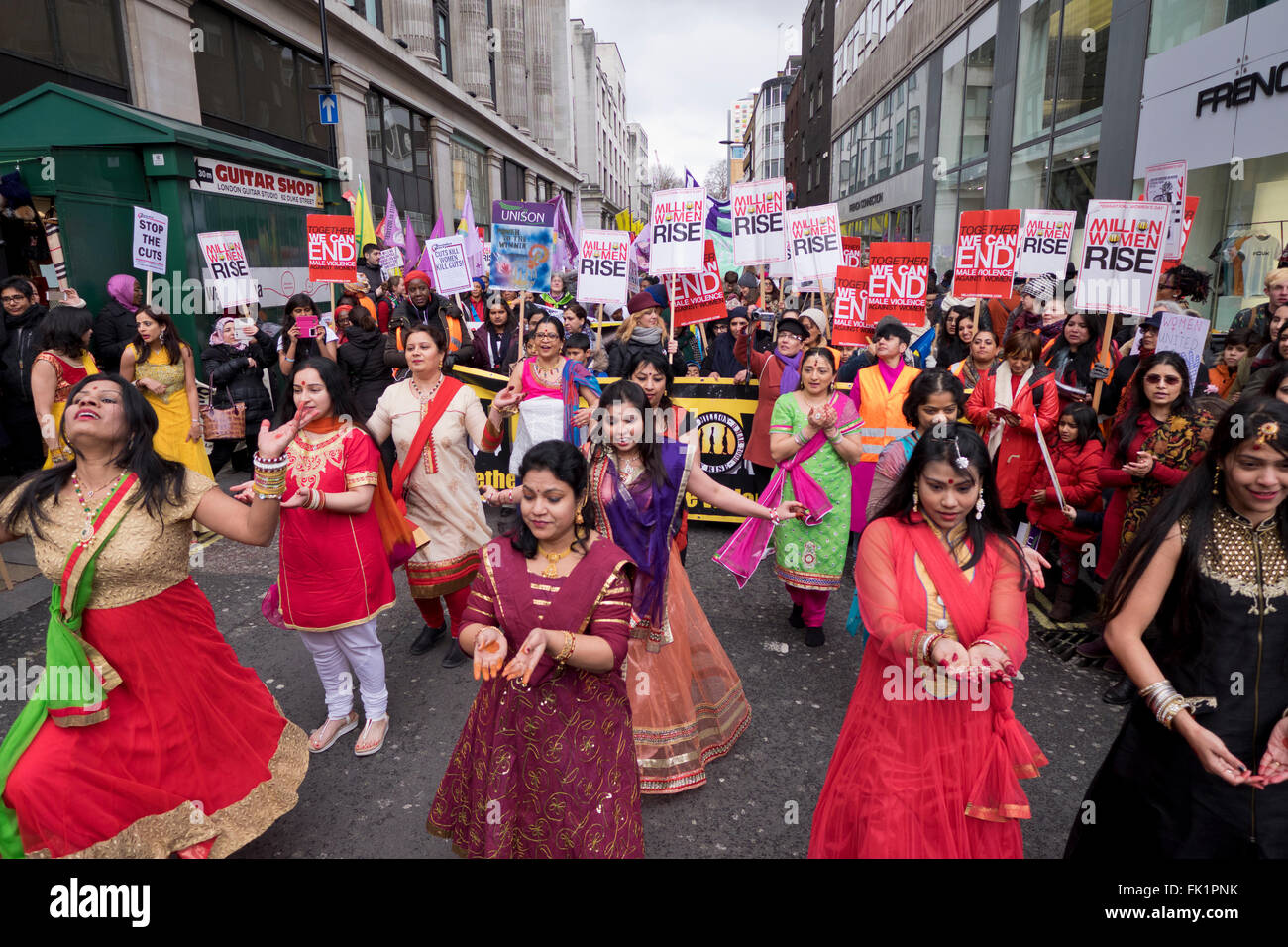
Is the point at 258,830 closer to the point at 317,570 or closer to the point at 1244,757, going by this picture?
the point at 317,570

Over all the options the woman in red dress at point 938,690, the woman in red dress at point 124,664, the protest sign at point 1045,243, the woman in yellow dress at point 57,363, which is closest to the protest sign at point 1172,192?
the protest sign at point 1045,243

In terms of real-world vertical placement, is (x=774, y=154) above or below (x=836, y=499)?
above

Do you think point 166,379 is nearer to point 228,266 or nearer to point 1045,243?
point 228,266

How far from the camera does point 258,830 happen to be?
9.33 feet

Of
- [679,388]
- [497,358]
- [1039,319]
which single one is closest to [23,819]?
[679,388]

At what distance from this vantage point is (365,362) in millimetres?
7637

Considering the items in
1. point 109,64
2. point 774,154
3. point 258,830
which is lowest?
point 258,830

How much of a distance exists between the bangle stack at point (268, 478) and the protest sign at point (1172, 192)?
634cm

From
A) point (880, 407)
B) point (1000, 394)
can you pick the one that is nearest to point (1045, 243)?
point (1000, 394)

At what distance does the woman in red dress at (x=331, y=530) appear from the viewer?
3.58 metres

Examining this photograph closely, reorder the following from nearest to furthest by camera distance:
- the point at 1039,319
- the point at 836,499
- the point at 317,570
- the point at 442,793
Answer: the point at 442,793 → the point at 317,570 → the point at 836,499 → the point at 1039,319

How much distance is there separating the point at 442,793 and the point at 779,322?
4745 millimetres

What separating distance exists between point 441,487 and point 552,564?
7.30 feet

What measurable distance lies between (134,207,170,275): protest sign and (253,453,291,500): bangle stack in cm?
Result: 616
